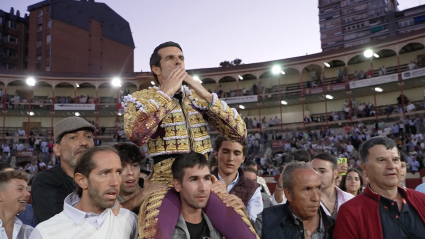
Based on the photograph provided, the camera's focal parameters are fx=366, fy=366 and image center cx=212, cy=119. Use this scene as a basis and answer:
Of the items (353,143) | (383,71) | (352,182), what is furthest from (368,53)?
(352,182)

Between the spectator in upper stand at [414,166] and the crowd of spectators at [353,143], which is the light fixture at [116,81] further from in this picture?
the spectator in upper stand at [414,166]

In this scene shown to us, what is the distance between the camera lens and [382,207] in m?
2.76

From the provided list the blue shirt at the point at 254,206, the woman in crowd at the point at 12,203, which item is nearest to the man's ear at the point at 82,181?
the woman in crowd at the point at 12,203

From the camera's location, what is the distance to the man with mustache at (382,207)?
8.73ft

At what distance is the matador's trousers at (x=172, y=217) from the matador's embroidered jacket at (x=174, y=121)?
30 centimetres

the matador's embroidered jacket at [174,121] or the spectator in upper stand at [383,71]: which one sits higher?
the spectator in upper stand at [383,71]

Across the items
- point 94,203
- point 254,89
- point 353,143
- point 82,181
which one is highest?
point 254,89

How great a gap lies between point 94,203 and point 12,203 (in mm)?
1325

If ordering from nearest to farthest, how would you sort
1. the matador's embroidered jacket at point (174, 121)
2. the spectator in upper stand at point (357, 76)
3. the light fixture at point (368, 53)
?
the matador's embroidered jacket at point (174, 121) → the light fixture at point (368, 53) → the spectator in upper stand at point (357, 76)

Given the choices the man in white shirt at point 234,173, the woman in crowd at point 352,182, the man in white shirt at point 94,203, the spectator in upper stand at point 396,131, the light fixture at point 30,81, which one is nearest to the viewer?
the man in white shirt at point 94,203

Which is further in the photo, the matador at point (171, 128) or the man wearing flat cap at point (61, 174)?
the man wearing flat cap at point (61, 174)

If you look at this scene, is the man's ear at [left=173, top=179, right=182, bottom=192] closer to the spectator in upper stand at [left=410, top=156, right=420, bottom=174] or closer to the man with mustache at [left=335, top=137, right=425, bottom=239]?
the man with mustache at [left=335, top=137, right=425, bottom=239]

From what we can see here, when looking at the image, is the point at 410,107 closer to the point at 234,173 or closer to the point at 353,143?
the point at 353,143

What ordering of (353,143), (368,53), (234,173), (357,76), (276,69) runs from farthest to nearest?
(276,69) → (357,76) → (368,53) → (353,143) → (234,173)
